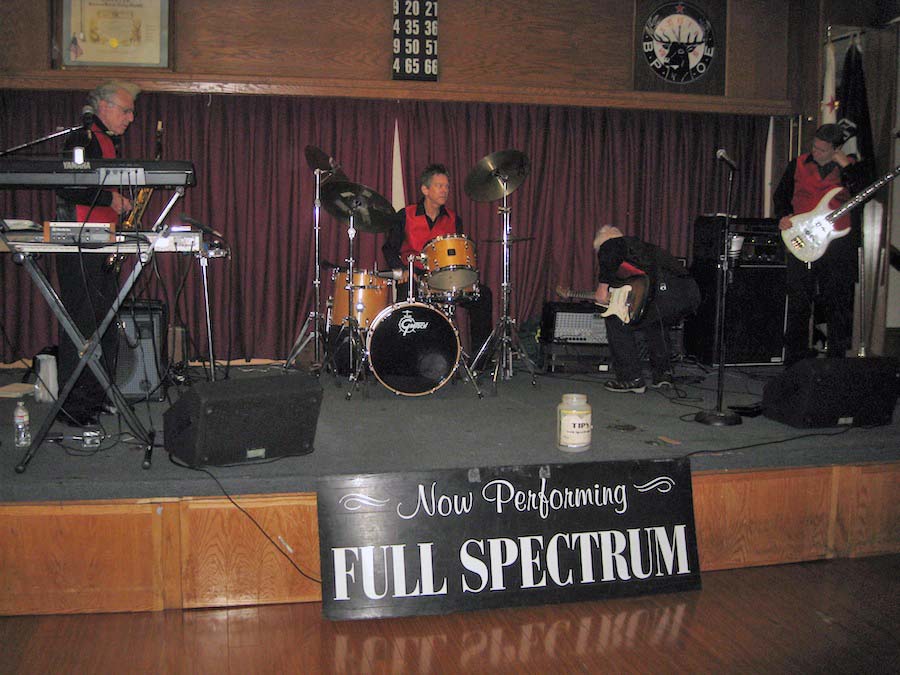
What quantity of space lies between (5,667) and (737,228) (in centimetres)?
559

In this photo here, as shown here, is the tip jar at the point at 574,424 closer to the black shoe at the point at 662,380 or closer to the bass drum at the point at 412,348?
the bass drum at the point at 412,348

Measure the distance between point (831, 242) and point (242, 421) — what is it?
4.01 metres

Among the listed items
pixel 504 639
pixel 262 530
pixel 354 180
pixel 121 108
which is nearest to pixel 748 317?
pixel 354 180

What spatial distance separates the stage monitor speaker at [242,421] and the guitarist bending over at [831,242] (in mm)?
3554

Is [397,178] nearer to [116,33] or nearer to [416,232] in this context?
[416,232]

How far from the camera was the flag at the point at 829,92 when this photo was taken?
20.4 feet

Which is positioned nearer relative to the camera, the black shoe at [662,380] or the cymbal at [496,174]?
the black shoe at [662,380]

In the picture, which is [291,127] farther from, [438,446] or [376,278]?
[438,446]

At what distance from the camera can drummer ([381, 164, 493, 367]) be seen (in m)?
5.34

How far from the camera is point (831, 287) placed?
16.6ft

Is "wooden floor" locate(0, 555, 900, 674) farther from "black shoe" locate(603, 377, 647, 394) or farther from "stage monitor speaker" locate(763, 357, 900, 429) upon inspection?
"black shoe" locate(603, 377, 647, 394)

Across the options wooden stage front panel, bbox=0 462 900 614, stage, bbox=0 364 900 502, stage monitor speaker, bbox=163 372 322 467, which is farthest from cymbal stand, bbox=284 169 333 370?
wooden stage front panel, bbox=0 462 900 614

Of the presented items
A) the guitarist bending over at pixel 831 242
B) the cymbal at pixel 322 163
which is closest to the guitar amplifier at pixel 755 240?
the guitarist bending over at pixel 831 242

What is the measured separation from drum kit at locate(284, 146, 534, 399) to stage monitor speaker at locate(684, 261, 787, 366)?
1673mm
